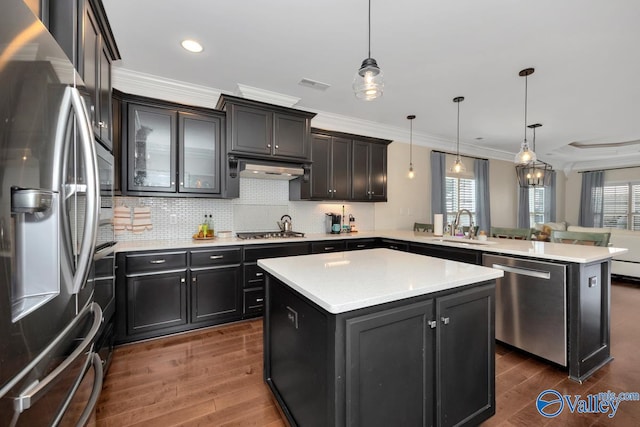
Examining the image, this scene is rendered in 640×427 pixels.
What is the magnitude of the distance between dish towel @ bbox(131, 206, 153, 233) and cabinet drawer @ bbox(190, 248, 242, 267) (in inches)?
29.5

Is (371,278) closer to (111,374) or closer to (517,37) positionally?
(111,374)

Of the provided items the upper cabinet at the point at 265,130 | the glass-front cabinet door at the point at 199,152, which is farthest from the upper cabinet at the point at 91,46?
the upper cabinet at the point at 265,130

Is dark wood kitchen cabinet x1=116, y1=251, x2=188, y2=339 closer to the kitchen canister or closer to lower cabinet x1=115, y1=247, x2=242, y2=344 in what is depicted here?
lower cabinet x1=115, y1=247, x2=242, y2=344

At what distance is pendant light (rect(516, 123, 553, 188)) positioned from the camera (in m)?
5.75

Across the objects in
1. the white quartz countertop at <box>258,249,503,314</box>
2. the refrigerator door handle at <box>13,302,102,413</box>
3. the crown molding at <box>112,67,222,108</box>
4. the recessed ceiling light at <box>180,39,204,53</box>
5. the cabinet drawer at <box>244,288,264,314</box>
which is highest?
the recessed ceiling light at <box>180,39,204,53</box>

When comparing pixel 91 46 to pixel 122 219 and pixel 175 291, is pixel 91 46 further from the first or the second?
pixel 175 291

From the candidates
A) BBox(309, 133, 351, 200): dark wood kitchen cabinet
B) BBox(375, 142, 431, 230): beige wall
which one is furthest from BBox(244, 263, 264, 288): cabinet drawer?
BBox(375, 142, 431, 230): beige wall

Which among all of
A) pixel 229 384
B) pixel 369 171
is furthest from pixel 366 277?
pixel 369 171

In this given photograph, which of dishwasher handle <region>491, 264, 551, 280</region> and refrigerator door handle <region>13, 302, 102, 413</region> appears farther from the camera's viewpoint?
dishwasher handle <region>491, 264, 551, 280</region>

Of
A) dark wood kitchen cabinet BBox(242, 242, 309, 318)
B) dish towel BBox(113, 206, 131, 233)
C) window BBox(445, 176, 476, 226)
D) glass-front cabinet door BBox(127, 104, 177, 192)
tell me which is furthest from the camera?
window BBox(445, 176, 476, 226)

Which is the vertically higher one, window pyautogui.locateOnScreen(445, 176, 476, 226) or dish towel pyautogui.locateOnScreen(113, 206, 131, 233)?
window pyautogui.locateOnScreen(445, 176, 476, 226)

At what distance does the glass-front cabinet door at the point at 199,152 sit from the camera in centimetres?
314

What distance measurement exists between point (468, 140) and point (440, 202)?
4.93ft

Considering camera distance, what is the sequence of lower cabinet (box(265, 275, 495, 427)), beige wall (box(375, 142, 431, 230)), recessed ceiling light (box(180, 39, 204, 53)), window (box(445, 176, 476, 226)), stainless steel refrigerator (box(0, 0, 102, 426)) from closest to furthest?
stainless steel refrigerator (box(0, 0, 102, 426)) < lower cabinet (box(265, 275, 495, 427)) < recessed ceiling light (box(180, 39, 204, 53)) < beige wall (box(375, 142, 431, 230)) < window (box(445, 176, 476, 226))
